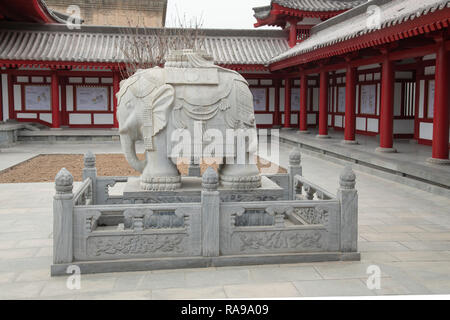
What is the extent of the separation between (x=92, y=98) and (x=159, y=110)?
1613cm

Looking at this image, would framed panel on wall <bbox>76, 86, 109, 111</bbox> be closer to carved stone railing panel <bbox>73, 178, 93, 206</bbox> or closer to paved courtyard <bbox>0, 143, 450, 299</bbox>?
paved courtyard <bbox>0, 143, 450, 299</bbox>

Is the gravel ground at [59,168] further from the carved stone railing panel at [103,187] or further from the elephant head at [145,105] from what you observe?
the elephant head at [145,105]

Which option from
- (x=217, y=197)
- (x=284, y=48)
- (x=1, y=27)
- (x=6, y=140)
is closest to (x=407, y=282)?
(x=217, y=197)

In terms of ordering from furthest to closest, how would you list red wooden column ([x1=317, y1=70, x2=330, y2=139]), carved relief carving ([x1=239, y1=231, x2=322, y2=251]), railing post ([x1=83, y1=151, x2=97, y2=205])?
1. red wooden column ([x1=317, y1=70, x2=330, y2=139])
2. railing post ([x1=83, y1=151, x2=97, y2=205])
3. carved relief carving ([x1=239, y1=231, x2=322, y2=251])

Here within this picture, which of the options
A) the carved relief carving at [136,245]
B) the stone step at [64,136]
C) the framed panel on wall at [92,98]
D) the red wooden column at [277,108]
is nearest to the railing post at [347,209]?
the carved relief carving at [136,245]

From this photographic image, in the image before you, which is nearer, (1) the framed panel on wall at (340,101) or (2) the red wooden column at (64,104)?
(1) the framed panel on wall at (340,101)

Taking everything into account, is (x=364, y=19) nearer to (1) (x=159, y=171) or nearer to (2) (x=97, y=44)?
(1) (x=159, y=171)

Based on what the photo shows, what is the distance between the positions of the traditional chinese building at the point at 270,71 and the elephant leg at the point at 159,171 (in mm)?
8184

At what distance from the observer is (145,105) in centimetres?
520

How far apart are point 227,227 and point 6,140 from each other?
14.0m

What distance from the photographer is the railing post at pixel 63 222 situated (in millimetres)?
4277

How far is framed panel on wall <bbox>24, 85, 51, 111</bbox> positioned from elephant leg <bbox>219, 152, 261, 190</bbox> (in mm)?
16377

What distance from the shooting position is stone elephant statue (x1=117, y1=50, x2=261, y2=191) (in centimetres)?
520

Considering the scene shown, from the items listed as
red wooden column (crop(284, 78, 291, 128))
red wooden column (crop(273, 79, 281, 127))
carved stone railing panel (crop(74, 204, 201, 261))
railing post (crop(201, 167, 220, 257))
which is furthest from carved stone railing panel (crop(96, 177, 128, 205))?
red wooden column (crop(273, 79, 281, 127))
